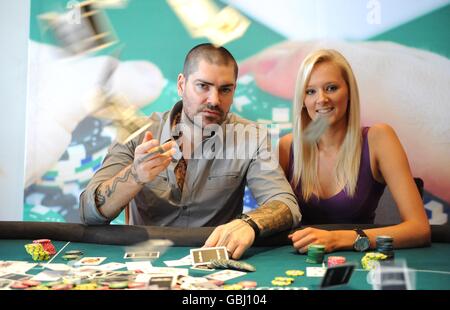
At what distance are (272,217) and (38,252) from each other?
2.66 ft

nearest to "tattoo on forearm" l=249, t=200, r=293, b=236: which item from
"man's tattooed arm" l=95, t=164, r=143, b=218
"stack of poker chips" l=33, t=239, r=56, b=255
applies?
"man's tattooed arm" l=95, t=164, r=143, b=218

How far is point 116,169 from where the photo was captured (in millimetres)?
2535

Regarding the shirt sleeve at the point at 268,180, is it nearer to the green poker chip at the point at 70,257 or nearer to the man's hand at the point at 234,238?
the man's hand at the point at 234,238

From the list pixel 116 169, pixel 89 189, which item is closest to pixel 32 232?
pixel 89 189

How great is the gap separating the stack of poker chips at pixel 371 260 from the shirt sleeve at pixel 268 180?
1.48 ft

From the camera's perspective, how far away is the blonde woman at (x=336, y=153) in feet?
8.54

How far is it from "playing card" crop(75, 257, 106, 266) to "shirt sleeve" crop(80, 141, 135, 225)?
378 millimetres

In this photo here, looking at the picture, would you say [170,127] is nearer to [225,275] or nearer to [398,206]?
[398,206]

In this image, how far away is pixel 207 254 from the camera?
186 centimetres

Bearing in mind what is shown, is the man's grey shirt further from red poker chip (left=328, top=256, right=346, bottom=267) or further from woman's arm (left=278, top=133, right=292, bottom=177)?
red poker chip (left=328, top=256, right=346, bottom=267)

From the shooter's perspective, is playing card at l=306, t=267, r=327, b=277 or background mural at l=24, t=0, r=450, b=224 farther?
background mural at l=24, t=0, r=450, b=224

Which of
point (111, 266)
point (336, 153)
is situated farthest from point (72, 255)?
point (336, 153)

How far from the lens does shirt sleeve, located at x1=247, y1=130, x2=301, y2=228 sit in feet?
7.76

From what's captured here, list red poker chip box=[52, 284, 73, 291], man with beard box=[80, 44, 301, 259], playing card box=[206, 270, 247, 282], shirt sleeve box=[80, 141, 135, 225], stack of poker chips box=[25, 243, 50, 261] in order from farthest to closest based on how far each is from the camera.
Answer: man with beard box=[80, 44, 301, 259] < shirt sleeve box=[80, 141, 135, 225] < stack of poker chips box=[25, 243, 50, 261] < playing card box=[206, 270, 247, 282] < red poker chip box=[52, 284, 73, 291]
